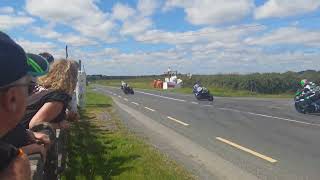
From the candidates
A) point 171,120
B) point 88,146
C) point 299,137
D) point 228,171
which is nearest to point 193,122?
point 171,120

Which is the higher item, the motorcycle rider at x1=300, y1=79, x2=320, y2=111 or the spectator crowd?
the spectator crowd

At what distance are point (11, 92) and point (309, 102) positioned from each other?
23287 millimetres

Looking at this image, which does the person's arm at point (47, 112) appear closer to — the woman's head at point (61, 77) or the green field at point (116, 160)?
the woman's head at point (61, 77)

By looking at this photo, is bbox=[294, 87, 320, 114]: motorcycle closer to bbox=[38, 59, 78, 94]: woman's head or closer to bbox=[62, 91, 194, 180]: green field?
bbox=[62, 91, 194, 180]: green field

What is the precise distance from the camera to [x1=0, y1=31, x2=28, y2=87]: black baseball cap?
1607 mm

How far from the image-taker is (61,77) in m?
4.64

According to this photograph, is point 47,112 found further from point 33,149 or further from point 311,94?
point 311,94

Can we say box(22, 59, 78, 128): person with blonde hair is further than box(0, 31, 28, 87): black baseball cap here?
Yes

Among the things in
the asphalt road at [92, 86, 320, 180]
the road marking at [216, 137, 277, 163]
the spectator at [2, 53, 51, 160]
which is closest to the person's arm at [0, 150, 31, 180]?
the spectator at [2, 53, 51, 160]

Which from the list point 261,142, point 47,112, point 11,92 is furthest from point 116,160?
point 11,92

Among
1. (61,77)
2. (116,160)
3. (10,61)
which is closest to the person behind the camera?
(10,61)

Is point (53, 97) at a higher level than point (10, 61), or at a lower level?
lower

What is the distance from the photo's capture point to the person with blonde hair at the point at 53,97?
4.25 m

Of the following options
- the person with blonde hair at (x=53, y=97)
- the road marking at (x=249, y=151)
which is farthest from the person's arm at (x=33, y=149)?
the road marking at (x=249, y=151)
